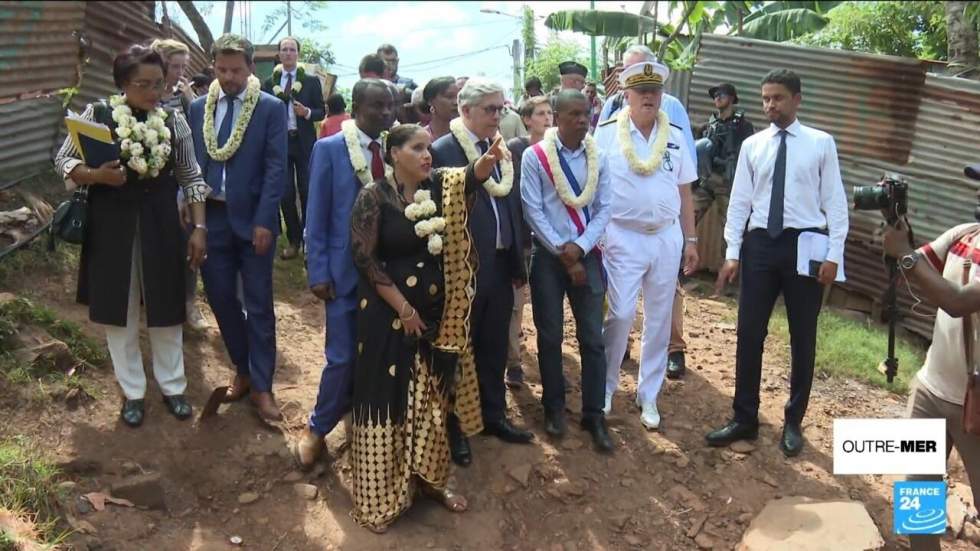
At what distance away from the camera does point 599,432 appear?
4.62 meters

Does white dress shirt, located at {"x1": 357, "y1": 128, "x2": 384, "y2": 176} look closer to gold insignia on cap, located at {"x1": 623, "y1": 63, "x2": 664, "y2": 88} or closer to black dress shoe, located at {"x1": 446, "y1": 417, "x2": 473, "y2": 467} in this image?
black dress shoe, located at {"x1": 446, "y1": 417, "x2": 473, "y2": 467}

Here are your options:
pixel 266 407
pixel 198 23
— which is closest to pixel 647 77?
pixel 266 407

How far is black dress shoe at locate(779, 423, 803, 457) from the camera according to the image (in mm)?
4781

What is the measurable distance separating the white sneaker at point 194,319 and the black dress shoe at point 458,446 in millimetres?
2122

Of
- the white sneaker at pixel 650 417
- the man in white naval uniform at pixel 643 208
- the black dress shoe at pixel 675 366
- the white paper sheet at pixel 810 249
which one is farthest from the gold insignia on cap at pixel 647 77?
the black dress shoe at pixel 675 366

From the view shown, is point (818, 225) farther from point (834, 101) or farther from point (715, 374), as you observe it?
point (834, 101)

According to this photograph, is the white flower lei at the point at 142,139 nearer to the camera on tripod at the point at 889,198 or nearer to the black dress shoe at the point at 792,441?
the camera on tripod at the point at 889,198

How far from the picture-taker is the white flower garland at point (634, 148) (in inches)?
181

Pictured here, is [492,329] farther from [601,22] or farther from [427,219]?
[601,22]

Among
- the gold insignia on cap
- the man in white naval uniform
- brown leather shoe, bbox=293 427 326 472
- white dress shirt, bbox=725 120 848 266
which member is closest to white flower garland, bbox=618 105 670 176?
the man in white naval uniform

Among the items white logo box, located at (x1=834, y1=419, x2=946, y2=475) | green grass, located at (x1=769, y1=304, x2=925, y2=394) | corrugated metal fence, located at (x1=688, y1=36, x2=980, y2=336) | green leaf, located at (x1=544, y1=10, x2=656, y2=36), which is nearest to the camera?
white logo box, located at (x1=834, y1=419, x2=946, y2=475)

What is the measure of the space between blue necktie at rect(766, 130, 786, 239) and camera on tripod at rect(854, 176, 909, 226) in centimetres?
125

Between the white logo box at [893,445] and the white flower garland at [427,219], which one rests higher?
the white flower garland at [427,219]

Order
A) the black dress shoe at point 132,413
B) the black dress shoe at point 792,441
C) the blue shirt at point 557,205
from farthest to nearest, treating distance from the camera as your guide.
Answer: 1. the black dress shoe at point 792,441
2. the blue shirt at point 557,205
3. the black dress shoe at point 132,413
